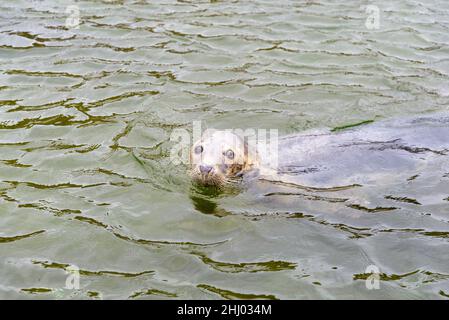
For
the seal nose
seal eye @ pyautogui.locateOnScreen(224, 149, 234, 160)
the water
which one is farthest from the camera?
seal eye @ pyautogui.locateOnScreen(224, 149, 234, 160)

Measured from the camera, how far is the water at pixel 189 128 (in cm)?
466

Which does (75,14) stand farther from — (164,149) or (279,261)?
(279,261)

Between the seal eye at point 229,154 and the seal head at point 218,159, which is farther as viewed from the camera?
the seal eye at point 229,154

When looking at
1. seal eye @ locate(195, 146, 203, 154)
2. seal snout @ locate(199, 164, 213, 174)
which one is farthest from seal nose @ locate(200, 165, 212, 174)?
seal eye @ locate(195, 146, 203, 154)

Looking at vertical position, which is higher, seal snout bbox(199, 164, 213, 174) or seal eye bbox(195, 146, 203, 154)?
seal eye bbox(195, 146, 203, 154)

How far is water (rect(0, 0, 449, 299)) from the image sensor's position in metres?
4.66

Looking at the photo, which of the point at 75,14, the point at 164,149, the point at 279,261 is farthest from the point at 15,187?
the point at 75,14

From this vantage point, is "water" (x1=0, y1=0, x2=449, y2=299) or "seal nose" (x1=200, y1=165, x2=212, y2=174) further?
"seal nose" (x1=200, y1=165, x2=212, y2=174)

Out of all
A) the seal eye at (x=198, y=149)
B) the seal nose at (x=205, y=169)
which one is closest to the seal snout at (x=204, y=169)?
the seal nose at (x=205, y=169)

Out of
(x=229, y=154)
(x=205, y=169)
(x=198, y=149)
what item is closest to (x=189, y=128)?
(x=198, y=149)

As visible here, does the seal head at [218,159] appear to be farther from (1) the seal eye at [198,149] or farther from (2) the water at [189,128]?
(2) the water at [189,128]

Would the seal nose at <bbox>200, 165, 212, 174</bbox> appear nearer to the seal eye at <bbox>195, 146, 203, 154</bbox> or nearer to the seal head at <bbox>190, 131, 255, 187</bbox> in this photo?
the seal head at <bbox>190, 131, 255, 187</bbox>

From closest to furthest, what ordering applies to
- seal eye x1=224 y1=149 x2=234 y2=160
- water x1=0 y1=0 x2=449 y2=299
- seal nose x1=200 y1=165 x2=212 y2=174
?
water x1=0 y1=0 x2=449 y2=299, seal nose x1=200 y1=165 x2=212 y2=174, seal eye x1=224 y1=149 x2=234 y2=160

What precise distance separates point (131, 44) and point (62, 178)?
13.2 ft
